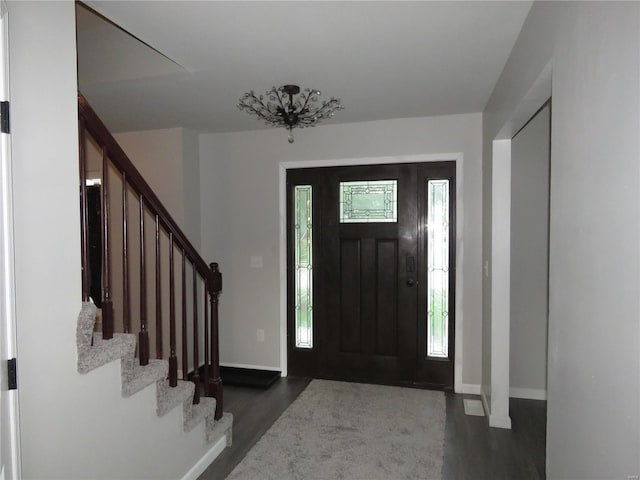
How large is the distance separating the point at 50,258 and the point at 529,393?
3.70 m

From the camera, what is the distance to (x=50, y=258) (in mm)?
1537

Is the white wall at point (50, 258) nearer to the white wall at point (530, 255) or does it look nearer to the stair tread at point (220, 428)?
the stair tread at point (220, 428)

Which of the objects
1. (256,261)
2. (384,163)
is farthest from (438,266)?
(256,261)

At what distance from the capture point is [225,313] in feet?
14.3

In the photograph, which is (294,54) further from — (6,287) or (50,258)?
(6,287)

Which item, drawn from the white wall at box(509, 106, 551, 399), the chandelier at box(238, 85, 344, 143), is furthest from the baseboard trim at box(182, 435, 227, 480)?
the white wall at box(509, 106, 551, 399)

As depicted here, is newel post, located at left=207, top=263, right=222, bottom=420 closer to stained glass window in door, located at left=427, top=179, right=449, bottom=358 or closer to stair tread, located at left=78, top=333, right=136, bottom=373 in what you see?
stair tread, located at left=78, top=333, right=136, bottom=373

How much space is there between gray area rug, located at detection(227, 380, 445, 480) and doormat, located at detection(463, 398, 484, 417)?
19 cm

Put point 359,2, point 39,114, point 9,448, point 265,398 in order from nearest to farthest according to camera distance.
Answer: point 9,448 < point 39,114 < point 359,2 < point 265,398

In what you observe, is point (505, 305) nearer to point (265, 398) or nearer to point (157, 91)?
point (265, 398)

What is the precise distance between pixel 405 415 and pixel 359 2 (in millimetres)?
2873

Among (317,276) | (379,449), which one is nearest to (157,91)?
(317,276)

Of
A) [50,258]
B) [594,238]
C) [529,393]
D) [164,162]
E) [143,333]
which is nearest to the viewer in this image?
[594,238]

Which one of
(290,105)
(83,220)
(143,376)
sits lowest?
(143,376)
